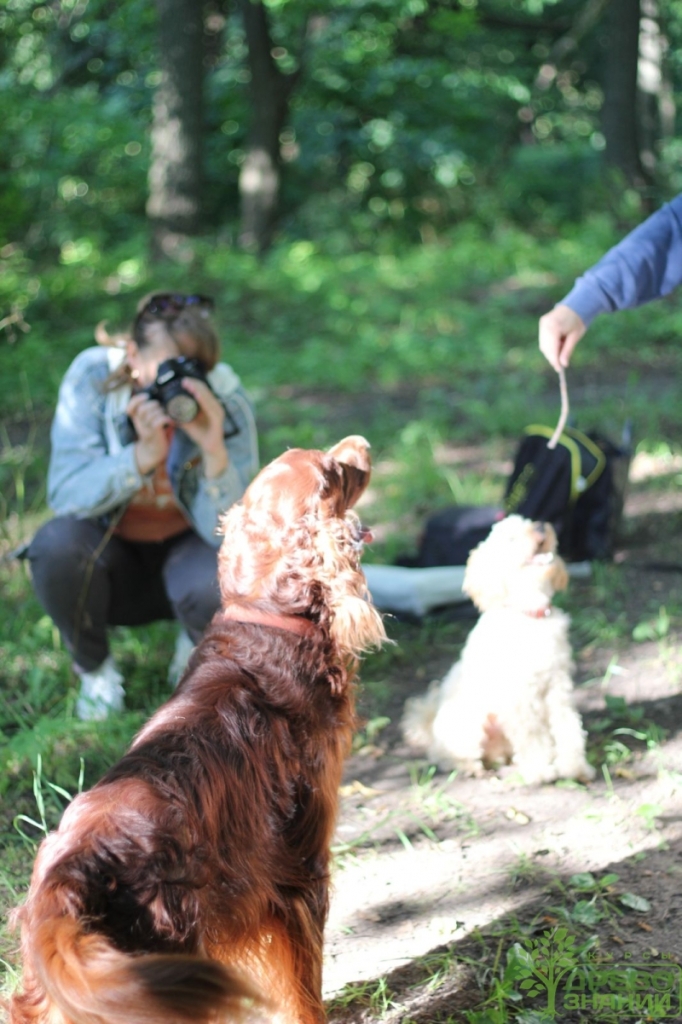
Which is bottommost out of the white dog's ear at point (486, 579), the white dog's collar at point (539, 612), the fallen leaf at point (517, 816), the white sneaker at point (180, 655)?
the fallen leaf at point (517, 816)

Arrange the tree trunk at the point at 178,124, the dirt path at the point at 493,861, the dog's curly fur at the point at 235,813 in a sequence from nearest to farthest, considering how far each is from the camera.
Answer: the dog's curly fur at the point at 235,813 < the dirt path at the point at 493,861 < the tree trunk at the point at 178,124

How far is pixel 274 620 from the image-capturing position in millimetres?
2150

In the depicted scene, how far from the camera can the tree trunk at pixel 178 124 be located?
10.2 metres

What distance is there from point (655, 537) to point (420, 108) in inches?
426

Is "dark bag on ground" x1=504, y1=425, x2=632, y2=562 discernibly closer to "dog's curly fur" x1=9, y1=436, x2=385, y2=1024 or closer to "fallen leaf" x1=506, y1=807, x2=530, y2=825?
"fallen leaf" x1=506, y1=807, x2=530, y2=825

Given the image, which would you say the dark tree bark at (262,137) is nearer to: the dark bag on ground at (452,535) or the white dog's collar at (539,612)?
the dark bag on ground at (452,535)

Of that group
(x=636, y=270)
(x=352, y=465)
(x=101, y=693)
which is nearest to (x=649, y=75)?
(x=636, y=270)

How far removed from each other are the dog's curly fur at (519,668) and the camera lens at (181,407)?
1.06 meters

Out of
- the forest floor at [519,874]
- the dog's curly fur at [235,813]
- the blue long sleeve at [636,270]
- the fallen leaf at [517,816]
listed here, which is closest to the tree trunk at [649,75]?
the blue long sleeve at [636,270]

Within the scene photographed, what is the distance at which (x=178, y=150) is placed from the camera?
35.1 ft

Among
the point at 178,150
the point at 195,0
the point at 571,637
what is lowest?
the point at 571,637

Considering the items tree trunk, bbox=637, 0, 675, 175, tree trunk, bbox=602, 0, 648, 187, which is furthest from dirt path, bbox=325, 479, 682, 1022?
tree trunk, bbox=637, 0, 675, 175

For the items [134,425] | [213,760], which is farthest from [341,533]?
[134,425]

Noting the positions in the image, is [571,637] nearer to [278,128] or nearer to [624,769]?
[624,769]
